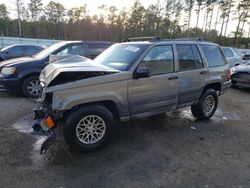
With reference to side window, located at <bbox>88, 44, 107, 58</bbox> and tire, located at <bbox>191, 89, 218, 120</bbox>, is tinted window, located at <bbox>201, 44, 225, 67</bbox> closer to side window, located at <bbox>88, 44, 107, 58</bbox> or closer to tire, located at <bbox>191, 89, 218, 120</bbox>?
tire, located at <bbox>191, 89, 218, 120</bbox>

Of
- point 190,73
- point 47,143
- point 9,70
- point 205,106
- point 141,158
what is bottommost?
point 141,158

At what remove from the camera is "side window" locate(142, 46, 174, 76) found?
12.6 ft

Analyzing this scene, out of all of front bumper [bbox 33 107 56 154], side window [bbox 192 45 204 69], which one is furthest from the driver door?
front bumper [bbox 33 107 56 154]

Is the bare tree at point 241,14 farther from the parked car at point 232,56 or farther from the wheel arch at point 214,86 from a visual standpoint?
the wheel arch at point 214,86

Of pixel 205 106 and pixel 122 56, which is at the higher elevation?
pixel 122 56

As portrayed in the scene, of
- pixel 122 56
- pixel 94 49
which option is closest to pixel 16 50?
pixel 94 49

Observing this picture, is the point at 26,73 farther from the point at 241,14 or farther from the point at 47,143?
the point at 241,14

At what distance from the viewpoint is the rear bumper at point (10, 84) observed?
603 cm

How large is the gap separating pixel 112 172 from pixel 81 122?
93 cm

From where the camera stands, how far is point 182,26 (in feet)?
156

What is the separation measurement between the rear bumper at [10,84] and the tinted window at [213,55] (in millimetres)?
5201

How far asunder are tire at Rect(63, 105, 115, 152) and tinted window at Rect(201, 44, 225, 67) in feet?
9.44

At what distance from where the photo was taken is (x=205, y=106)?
5.12m

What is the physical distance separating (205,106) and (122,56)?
2.53 m
